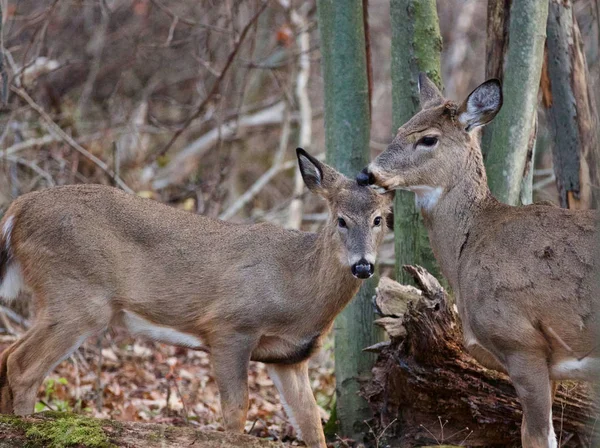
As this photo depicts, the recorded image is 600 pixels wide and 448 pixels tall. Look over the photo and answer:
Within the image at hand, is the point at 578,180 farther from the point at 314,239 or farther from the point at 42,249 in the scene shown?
the point at 42,249

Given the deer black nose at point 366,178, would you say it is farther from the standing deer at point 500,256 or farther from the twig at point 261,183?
the twig at point 261,183

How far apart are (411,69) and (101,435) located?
13.2 ft

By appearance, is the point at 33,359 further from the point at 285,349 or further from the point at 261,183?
the point at 261,183

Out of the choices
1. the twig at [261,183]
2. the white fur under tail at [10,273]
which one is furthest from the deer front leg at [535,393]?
the twig at [261,183]

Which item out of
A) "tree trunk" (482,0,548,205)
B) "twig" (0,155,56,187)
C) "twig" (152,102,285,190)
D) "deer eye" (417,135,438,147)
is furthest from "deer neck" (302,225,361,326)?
"twig" (152,102,285,190)

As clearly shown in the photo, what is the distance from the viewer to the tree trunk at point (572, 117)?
7.96 metres

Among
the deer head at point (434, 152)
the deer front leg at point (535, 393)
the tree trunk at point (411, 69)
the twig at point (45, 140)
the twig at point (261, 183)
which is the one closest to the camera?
the deer front leg at point (535, 393)

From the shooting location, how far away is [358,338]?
754cm

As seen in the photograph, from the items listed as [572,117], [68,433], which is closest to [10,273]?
[68,433]

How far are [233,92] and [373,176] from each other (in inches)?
379

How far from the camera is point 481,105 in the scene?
255 inches

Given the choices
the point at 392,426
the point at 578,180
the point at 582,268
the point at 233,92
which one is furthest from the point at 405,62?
the point at 233,92

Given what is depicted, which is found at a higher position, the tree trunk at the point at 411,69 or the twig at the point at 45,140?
the twig at the point at 45,140

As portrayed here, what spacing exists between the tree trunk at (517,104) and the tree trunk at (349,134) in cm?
118
